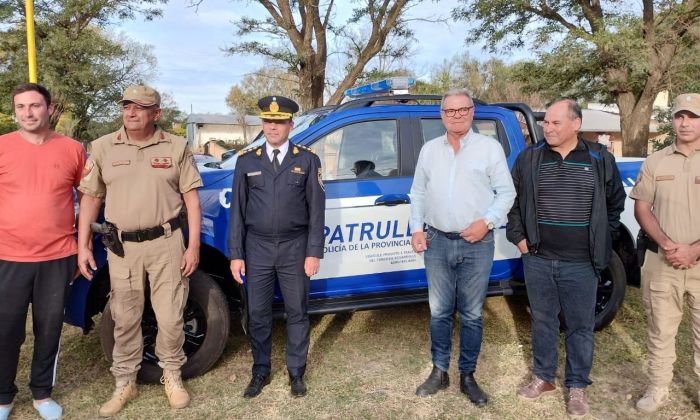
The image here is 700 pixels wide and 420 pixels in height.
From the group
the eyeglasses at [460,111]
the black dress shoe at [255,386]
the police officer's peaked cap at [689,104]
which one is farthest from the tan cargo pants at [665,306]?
the black dress shoe at [255,386]

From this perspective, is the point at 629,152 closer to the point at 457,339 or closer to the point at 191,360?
the point at 457,339

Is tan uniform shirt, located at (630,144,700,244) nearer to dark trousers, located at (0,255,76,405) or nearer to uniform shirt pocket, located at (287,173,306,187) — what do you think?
uniform shirt pocket, located at (287,173,306,187)

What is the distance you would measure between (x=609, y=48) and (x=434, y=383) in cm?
927

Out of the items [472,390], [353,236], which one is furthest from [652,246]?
[353,236]

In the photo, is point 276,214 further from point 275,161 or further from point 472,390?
point 472,390

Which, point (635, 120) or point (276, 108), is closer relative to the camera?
point (276, 108)

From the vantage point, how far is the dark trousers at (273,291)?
3.06 m

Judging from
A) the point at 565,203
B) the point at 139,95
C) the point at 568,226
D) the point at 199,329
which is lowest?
the point at 199,329

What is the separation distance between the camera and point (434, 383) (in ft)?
10.5

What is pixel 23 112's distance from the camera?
9.04 feet

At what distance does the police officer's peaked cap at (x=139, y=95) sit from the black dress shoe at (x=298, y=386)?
1840mm

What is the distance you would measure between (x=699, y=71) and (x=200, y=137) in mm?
47532

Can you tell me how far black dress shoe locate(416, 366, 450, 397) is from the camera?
3197 mm

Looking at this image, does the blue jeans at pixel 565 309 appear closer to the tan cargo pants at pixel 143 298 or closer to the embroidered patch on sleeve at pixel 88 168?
the tan cargo pants at pixel 143 298
